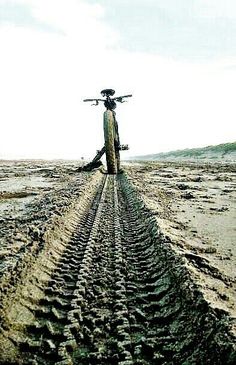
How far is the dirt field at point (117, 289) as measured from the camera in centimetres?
232

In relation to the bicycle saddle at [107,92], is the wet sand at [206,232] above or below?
below

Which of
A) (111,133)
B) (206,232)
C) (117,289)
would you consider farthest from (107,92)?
(117,289)

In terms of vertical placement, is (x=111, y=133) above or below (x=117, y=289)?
above

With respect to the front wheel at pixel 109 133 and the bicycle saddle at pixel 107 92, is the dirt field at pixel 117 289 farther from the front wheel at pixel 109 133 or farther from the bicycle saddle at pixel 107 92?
the bicycle saddle at pixel 107 92

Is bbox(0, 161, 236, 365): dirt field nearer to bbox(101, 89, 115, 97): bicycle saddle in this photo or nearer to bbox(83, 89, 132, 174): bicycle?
bbox(83, 89, 132, 174): bicycle

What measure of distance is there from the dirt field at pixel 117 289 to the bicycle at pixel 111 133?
7071 millimetres

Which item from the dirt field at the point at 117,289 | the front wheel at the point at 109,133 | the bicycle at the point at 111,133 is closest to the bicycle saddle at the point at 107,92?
the bicycle at the point at 111,133

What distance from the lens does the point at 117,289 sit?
3.20 m

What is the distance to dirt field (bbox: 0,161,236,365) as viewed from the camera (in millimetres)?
2320

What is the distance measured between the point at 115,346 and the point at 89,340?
18cm

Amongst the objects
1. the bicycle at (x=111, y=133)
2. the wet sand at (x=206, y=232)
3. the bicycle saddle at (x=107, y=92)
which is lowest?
the wet sand at (x=206, y=232)

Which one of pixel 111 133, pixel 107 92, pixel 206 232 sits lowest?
pixel 206 232

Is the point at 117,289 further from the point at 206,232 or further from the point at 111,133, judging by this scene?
the point at 111,133

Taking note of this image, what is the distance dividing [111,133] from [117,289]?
10.1 metres
